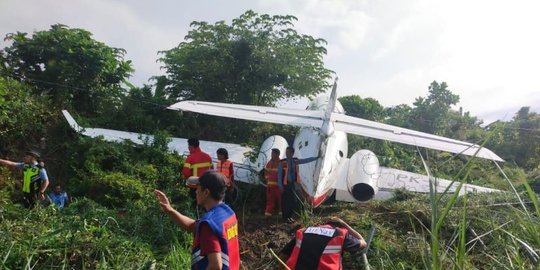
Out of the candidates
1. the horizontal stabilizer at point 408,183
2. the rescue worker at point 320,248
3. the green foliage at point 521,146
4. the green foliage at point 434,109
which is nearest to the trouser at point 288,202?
the horizontal stabilizer at point 408,183

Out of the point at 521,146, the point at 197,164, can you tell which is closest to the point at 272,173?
the point at 197,164

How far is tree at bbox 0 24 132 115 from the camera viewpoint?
1589cm

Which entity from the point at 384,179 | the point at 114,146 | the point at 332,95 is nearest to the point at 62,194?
the point at 114,146

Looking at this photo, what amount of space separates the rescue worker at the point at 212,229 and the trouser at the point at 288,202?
5374 millimetres

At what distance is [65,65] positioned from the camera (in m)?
15.8

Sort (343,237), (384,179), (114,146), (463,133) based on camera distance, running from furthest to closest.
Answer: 1. (463,133)
2. (384,179)
3. (114,146)
4. (343,237)

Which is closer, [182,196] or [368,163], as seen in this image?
[182,196]

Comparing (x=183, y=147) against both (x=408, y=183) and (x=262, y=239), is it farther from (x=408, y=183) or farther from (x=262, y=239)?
(x=408, y=183)

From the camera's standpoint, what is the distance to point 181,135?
17.1 metres

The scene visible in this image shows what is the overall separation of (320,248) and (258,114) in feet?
18.6

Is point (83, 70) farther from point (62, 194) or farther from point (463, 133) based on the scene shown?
point (463, 133)

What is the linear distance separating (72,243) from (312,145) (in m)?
6.20

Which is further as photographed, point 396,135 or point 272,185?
point 272,185

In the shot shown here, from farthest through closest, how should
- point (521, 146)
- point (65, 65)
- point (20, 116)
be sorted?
1. point (521, 146)
2. point (65, 65)
3. point (20, 116)
